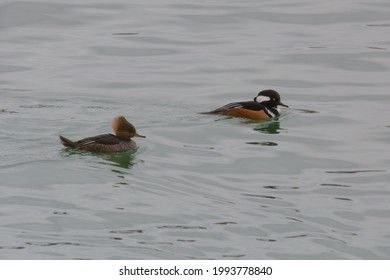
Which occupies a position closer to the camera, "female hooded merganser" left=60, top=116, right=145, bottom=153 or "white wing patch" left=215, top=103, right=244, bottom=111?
"female hooded merganser" left=60, top=116, right=145, bottom=153

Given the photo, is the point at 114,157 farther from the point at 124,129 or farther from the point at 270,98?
the point at 270,98

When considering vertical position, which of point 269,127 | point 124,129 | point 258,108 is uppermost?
point 124,129

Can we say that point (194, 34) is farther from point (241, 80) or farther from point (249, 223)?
point (249, 223)

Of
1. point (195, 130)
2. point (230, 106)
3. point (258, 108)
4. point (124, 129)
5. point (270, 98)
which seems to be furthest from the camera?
point (270, 98)

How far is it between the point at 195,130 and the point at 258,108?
117 cm

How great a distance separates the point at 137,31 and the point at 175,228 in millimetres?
10953

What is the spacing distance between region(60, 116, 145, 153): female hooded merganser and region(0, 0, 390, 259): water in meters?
0.11

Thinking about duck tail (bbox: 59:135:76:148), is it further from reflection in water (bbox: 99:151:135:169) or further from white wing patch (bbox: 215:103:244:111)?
white wing patch (bbox: 215:103:244:111)

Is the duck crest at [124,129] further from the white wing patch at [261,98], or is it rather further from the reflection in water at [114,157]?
the white wing patch at [261,98]

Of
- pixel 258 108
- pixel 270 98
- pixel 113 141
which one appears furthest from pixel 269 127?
pixel 113 141

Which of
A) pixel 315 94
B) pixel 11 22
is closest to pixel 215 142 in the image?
pixel 315 94

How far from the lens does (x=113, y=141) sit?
1525cm

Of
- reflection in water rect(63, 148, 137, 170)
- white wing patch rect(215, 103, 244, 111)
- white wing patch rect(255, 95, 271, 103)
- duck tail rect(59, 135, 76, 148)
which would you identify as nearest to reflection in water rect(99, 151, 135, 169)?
reflection in water rect(63, 148, 137, 170)

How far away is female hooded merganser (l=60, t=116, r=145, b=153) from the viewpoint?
15023 millimetres
